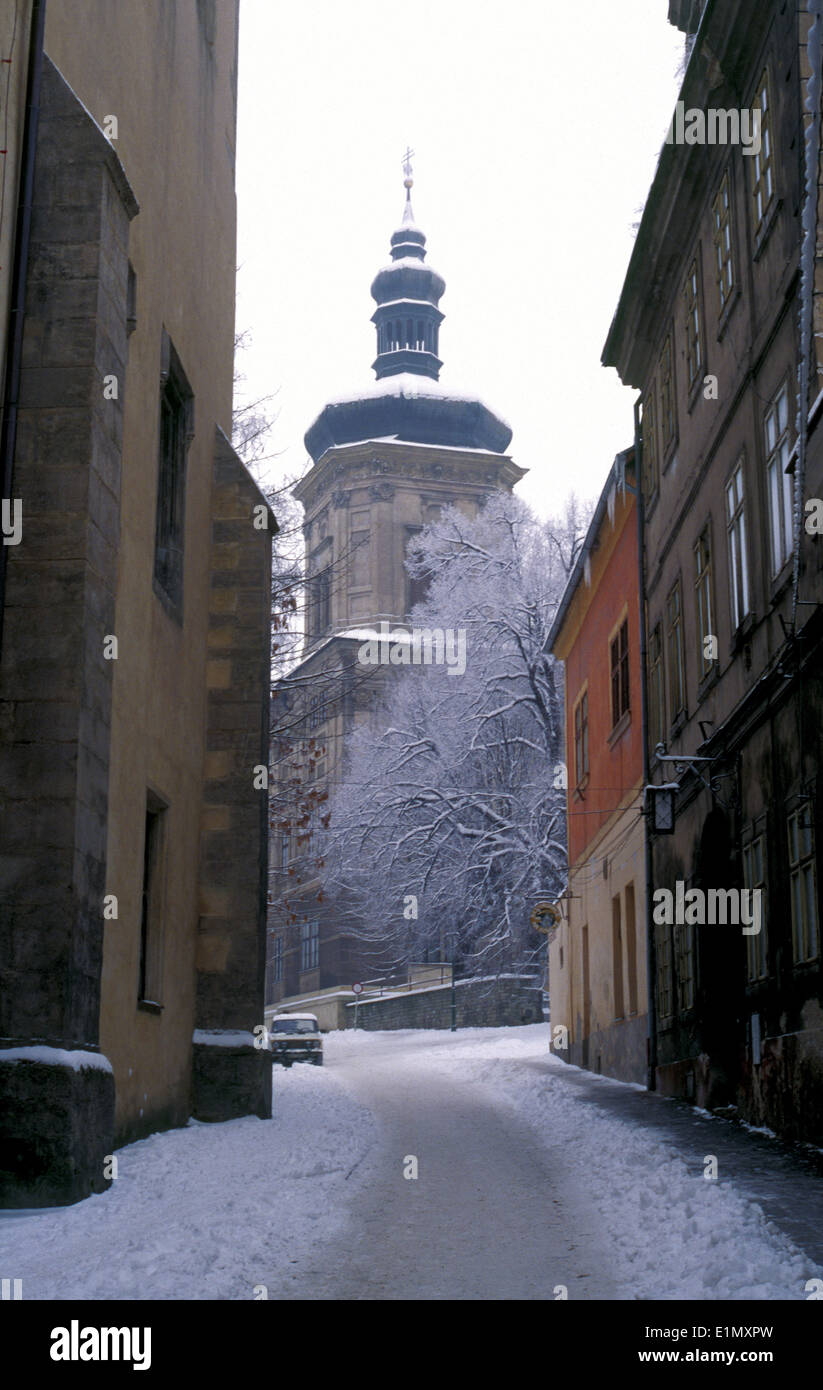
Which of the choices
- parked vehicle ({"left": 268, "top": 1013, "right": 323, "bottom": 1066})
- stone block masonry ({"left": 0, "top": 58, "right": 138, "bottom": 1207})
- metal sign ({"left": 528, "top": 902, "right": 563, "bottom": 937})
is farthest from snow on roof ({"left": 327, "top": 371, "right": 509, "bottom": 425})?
stone block masonry ({"left": 0, "top": 58, "right": 138, "bottom": 1207})

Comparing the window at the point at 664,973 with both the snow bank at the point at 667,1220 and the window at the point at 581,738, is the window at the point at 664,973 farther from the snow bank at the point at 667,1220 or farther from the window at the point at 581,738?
the window at the point at 581,738

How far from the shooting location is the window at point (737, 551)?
15445mm

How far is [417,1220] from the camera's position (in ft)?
30.5

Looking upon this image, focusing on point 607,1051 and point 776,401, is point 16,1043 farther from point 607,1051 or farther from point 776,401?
point 607,1051

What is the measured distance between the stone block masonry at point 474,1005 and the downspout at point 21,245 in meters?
36.6

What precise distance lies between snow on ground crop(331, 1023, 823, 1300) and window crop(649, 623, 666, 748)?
180 inches

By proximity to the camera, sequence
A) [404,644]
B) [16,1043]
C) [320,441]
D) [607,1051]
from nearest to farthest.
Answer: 1. [16,1043]
2. [607,1051]
3. [404,644]
4. [320,441]

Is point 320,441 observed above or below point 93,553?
above

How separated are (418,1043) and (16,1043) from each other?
3389cm

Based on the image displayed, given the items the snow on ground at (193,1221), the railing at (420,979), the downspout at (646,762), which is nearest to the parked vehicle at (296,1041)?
→ the railing at (420,979)

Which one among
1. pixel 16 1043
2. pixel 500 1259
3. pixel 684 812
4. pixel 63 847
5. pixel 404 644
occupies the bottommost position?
pixel 500 1259

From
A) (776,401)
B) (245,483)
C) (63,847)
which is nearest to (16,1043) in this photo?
(63,847)

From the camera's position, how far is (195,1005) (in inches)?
651

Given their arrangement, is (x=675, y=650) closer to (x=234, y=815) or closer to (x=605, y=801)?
(x=234, y=815)
